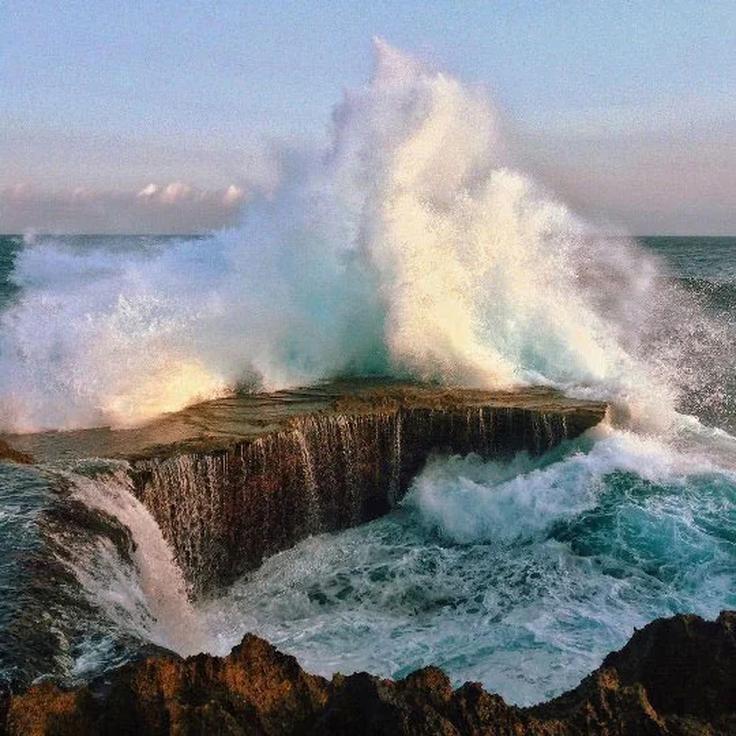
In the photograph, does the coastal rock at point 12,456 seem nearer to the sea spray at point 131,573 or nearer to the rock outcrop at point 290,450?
the rock outcrop at point 290,450

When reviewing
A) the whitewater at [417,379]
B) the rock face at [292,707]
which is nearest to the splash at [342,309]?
the whitewater at [417,379]

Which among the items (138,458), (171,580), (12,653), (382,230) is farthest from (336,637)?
(382,230)

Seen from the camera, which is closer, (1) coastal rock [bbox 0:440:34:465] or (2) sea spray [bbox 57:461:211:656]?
(2) sea spray [bbox 57:461:211:656]

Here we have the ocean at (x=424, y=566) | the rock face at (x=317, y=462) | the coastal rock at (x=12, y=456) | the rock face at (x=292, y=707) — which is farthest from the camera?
the rock face at (x=317, y=462)

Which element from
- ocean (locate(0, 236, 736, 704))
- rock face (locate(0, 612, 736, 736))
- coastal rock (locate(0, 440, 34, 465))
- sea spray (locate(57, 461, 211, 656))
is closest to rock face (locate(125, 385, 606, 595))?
ocean (locate(0, 236, 736, 704))

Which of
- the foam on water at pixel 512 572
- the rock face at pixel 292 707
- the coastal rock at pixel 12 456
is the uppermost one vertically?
the coastal rock at pixel 12 456

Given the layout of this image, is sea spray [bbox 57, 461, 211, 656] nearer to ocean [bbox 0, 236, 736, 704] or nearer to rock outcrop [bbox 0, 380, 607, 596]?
ocean [bbox 0, 236, 736, 704]
